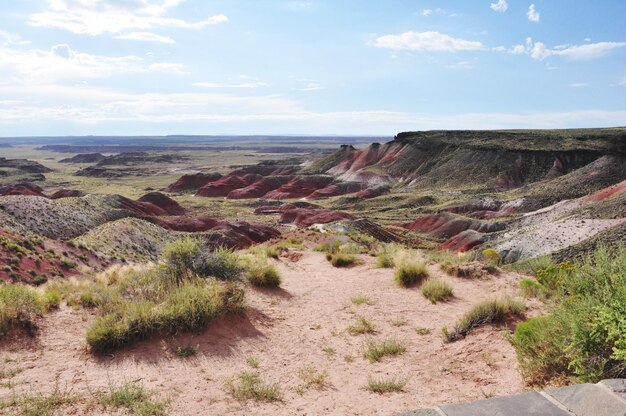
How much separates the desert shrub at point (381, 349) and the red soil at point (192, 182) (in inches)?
3638

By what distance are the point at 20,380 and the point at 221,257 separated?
5749 millimetres

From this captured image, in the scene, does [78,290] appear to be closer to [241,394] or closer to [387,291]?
[241,394]

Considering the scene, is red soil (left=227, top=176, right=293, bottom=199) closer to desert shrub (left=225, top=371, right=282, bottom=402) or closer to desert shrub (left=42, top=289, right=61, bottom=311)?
desert shrub (left=42, top=289, right=61, bottom=311)

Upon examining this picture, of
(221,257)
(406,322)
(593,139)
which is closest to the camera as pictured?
(406,322)

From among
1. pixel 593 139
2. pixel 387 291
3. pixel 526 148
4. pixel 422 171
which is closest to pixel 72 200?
pixel 387 291

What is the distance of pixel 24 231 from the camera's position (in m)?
27.0

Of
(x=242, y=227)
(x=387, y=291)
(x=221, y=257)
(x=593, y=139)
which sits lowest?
(x=242, y=227)

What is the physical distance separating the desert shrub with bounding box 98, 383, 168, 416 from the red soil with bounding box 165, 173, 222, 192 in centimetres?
9339

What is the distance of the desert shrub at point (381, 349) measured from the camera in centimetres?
786

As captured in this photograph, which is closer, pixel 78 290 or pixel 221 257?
pixel 78 290

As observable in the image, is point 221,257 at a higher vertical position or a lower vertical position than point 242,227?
higher

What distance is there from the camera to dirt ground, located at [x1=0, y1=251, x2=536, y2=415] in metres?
6.21

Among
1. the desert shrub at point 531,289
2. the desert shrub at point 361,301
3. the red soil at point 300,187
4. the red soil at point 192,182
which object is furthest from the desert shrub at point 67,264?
the red soil at point 192,182

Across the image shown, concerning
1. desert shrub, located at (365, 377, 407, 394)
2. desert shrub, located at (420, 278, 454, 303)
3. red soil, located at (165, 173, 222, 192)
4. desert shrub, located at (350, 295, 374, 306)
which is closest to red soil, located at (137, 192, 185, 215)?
red soil, located at (165, 173, 222, 192)
